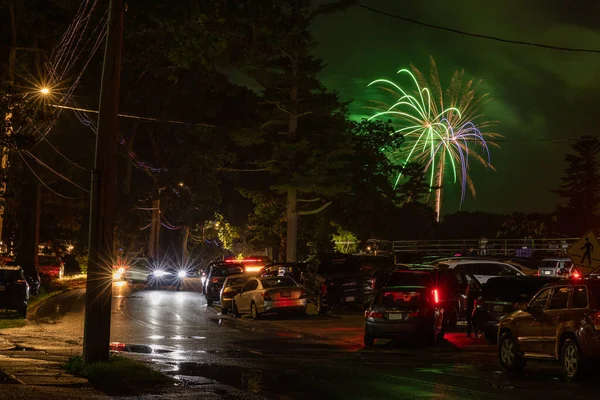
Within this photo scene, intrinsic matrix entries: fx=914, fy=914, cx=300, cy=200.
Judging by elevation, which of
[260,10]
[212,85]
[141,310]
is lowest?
[141,310]

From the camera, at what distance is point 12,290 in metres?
28.3

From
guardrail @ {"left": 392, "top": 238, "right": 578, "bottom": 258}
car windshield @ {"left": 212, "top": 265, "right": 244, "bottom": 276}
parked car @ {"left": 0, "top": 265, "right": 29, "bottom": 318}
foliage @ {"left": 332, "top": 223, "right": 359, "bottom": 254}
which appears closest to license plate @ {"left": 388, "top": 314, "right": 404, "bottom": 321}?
parked car @ {"left": 0, "top": 265, "right": 29, "bottom": 318}

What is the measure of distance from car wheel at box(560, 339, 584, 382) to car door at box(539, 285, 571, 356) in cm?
27

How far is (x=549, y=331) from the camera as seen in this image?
15188 millimetres

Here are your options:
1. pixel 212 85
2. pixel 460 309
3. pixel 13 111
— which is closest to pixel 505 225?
pixel 212 85

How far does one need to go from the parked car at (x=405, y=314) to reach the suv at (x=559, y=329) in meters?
4.13

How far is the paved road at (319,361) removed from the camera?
13.5 meters

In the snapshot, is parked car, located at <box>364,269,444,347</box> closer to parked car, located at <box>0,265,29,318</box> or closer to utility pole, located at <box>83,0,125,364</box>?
utility pole, located at <box>83,0,125,364</box>

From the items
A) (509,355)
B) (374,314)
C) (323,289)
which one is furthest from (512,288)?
(323,289)

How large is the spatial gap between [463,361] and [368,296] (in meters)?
13.5

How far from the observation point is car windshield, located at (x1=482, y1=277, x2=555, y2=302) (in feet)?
69.8

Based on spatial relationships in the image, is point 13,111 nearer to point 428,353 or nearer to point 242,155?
point 428,353

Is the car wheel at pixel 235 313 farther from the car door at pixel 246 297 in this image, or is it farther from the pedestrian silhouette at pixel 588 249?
the pedestrian silhouette at pixel 588 249

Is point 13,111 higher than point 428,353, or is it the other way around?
point 13,111
